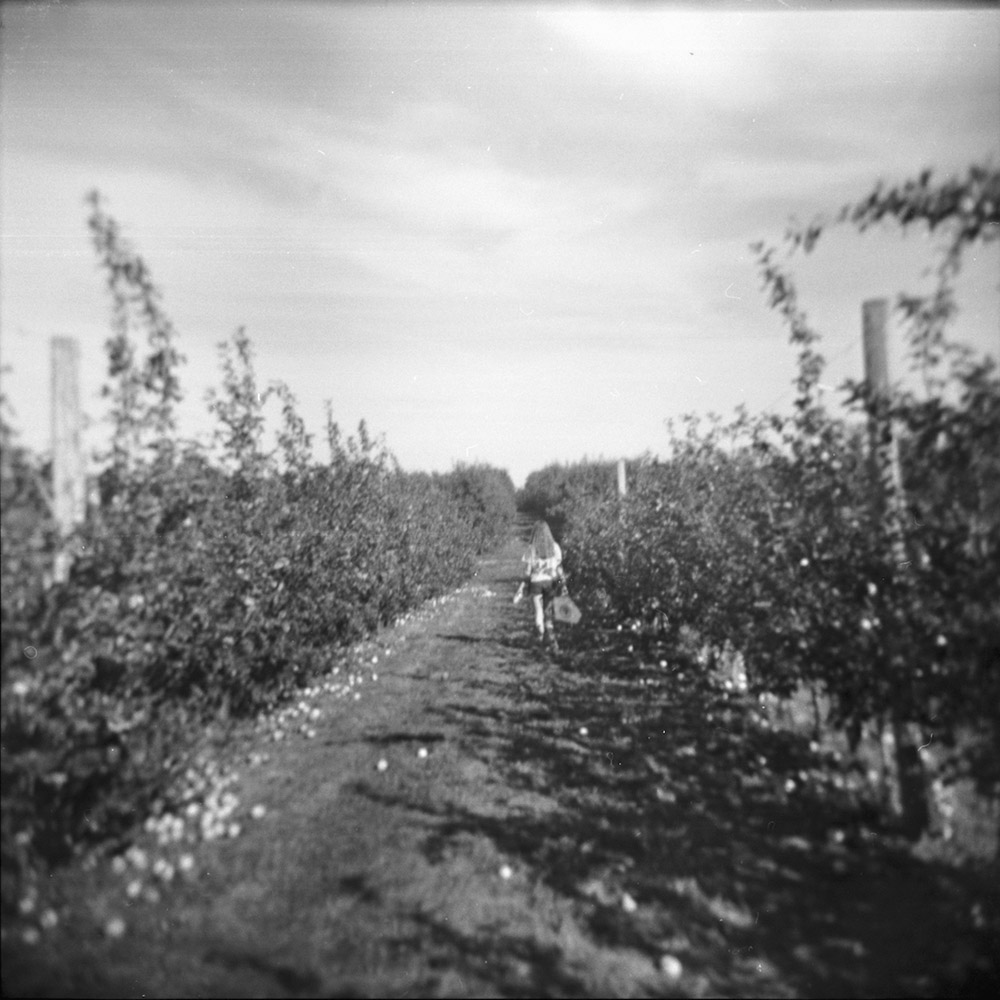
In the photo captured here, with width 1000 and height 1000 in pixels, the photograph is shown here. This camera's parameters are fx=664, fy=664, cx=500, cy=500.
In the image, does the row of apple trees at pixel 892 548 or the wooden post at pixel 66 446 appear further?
the wooden post at pixel 66 446

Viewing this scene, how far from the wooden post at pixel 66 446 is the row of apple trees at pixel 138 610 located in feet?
0.28

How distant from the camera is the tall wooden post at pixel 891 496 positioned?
3643 millimetres

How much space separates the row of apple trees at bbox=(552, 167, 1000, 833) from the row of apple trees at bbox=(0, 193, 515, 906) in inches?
162

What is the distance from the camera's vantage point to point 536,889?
3496mm

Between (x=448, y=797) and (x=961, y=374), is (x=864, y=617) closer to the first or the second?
(x=961, y=374)

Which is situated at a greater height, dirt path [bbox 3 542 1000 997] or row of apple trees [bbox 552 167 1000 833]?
row of apple trees [bbox 552 167 1000 833]

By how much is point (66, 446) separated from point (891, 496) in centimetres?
478

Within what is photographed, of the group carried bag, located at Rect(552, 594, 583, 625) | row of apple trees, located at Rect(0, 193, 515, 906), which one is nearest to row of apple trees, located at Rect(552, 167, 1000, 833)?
carried bag, located at Rect(552, 594, 583, 625)

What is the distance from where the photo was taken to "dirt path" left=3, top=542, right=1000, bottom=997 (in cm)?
283

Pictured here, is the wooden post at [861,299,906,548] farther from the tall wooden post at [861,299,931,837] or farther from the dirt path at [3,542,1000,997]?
the dirt path at [3,542,1000,997]

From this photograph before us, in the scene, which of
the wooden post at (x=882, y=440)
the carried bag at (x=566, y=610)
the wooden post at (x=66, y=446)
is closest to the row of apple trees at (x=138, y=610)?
the wooden post at (x=66, y=446)

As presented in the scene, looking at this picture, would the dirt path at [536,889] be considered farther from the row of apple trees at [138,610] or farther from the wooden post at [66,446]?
the wooden post at [66,446]

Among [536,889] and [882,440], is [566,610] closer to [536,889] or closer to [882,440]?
[536,889]

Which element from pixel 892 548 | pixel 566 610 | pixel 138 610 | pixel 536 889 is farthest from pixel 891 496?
pixel 566 610
